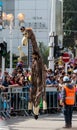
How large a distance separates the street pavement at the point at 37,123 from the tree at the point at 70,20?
5268 cm

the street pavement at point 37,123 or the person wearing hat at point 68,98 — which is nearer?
the person wearing hat at point 68,98

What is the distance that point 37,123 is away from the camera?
17125 mm

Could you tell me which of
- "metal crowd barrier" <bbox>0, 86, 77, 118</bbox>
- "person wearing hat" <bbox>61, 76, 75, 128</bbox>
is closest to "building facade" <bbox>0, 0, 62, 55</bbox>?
"metal crowd barrier" <bbox>0, 86, 77, 118</bbox>

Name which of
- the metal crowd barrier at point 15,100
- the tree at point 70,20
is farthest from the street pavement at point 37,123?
the tree at point 70,20

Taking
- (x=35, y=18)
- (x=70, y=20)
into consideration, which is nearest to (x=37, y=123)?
(x=70, y=20)

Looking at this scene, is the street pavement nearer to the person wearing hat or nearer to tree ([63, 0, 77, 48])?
the person wearing hat

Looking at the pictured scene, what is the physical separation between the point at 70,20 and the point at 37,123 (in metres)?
55.9

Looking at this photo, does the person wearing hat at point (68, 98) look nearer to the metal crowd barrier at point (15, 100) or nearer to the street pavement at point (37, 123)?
the street pavement at point (37, 123)

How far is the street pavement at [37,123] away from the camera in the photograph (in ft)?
52.2

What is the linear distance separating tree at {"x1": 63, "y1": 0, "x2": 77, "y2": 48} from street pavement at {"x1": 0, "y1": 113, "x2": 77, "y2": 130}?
52678mm

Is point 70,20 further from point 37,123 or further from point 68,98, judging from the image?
point 68,98

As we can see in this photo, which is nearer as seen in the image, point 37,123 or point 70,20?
point 37,123

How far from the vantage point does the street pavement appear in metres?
15.9

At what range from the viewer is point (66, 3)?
73.0m
